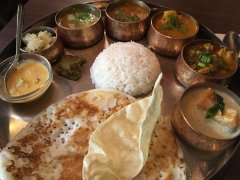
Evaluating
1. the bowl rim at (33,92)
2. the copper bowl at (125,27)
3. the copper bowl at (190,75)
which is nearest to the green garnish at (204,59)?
the copper bowl at (190,75)

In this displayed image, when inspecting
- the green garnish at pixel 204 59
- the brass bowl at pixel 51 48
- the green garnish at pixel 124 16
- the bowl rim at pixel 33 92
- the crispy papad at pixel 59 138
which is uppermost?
the green garnish at pixel 124 16

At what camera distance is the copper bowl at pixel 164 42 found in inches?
106

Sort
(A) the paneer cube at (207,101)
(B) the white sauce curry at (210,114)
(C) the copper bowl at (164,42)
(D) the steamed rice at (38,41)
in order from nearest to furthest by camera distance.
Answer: (B) the white sauce curry at (210,114), (A) the paneer cube at (207,101), (D) the steamed rice at (38,41), (C) the copper bowl at (164,42)

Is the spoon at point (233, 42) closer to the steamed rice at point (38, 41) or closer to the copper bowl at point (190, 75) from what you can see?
the copper bowl at point (190, 75)

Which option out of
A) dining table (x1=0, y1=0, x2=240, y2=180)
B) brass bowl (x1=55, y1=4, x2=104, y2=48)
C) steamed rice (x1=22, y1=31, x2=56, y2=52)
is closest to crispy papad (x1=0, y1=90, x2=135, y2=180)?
steamed rice (x1=22, y1=31, x2=56, y2=52)

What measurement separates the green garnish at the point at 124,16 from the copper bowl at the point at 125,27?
3.4 inches

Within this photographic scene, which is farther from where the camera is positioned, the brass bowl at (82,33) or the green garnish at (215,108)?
the brass bowl at (82,33)

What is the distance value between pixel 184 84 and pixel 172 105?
23 centimetres

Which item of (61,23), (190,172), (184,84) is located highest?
(61,23)

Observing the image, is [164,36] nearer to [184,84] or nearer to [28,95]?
[184,84]

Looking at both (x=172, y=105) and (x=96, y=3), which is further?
(x=96, y=3)

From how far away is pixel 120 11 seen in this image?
300 cm

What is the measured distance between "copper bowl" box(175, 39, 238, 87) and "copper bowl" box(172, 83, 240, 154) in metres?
0.10

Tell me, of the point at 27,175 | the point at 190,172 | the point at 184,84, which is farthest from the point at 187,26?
the point at 27,175
